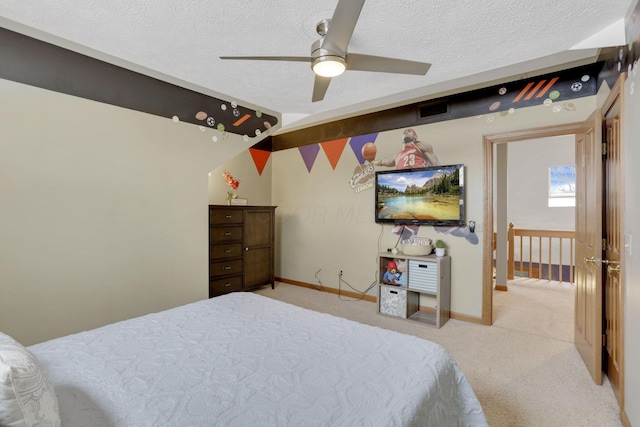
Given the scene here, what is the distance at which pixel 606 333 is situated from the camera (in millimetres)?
2346

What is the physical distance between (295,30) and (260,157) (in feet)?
11.1

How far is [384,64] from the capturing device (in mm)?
1936

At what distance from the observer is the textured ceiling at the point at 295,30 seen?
1734 mm

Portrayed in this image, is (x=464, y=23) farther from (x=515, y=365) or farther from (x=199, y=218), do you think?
(x=199, y=218)

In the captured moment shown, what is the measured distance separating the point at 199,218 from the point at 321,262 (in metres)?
2.12

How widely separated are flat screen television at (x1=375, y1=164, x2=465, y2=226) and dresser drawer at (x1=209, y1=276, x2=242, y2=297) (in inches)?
81.9

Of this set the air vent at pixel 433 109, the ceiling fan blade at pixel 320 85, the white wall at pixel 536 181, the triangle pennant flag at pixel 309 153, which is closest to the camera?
the ceiling fan blade at pixel 320 85

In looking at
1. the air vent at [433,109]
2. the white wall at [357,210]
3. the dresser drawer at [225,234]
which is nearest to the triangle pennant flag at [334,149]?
the white wall at [357,210]

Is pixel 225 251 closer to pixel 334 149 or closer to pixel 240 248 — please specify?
pixel 240 248

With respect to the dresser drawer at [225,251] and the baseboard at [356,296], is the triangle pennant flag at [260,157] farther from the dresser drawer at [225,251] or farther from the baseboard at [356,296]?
the baseboard at [356,296]

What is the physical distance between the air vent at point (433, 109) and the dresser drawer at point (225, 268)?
3055mm

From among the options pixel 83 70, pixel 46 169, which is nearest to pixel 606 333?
pixel 46 169

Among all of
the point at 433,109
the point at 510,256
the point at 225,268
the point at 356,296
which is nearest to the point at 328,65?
the point at 433,109

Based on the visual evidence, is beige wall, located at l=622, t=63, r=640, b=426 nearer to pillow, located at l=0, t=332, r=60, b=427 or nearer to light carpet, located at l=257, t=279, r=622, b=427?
light carpet, located at l=257, t=279, r=622, b=427
